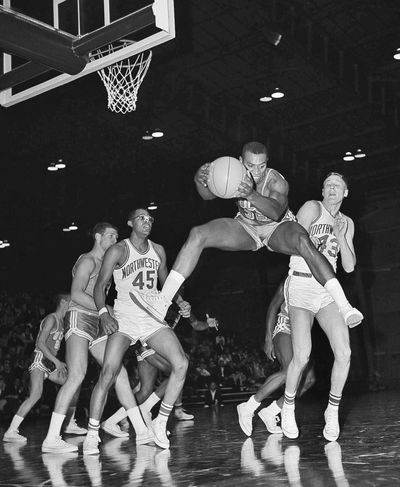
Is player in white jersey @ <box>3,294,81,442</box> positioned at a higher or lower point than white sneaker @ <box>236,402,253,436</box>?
higher

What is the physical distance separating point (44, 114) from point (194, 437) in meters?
8.90

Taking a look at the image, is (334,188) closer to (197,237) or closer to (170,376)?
(197,237)

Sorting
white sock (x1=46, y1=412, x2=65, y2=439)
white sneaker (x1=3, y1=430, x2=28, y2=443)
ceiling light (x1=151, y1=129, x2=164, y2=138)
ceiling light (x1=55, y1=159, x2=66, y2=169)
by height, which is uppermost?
ceiling light (x1=151, y1=129, x2=164, y2=138)

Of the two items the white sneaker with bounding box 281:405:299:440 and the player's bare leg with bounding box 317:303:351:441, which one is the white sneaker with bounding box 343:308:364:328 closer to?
the player's bare leg with bounding box 317:303:351:441

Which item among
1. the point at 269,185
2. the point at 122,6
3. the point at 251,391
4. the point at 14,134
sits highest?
the point at 14,134

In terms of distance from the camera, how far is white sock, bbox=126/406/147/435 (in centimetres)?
612

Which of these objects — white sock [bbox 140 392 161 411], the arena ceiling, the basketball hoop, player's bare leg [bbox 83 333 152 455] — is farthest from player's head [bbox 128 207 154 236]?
the arena ceiling

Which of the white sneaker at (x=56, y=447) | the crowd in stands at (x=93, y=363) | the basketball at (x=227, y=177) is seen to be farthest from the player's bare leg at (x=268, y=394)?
the crowd in stands at (x=93, y=363)

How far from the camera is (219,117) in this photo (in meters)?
14.9

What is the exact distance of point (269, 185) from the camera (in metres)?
5.44

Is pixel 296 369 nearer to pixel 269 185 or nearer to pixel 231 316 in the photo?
pixel 269 185

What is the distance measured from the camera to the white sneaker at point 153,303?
5.37 metres

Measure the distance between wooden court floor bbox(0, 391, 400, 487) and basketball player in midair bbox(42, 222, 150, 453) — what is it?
14.7 inches

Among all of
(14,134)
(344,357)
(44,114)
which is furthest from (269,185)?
(14,134)
